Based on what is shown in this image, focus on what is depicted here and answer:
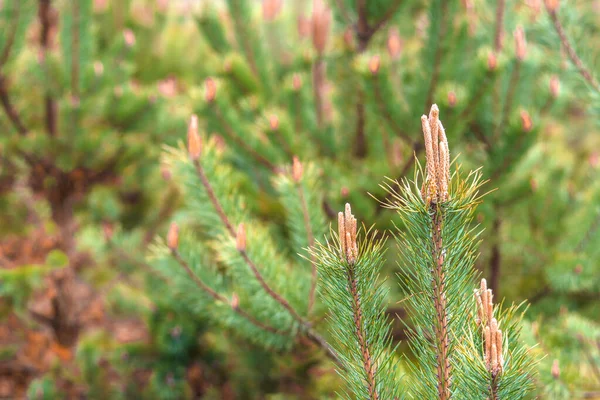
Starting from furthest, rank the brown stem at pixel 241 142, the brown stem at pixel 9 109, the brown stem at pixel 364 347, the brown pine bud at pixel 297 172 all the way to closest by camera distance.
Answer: the brown stem at pixel 9 109 < the brown stem at pixel 241 142 < the brown pine bud at pixel 297 172 < the brown stem at pixel 364 347

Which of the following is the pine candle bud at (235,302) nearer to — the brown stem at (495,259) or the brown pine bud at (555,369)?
the brown pine bud at (555,369)

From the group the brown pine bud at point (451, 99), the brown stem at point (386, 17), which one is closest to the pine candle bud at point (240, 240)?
the brown pine bud at point (451, 99)

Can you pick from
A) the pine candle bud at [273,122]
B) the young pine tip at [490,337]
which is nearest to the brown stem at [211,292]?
the pine candle bud at [273,122]

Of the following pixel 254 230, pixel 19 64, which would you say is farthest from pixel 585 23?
pixel 19 64

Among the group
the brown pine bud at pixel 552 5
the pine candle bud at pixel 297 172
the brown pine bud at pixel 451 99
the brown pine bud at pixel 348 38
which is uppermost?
the brown pine bud at pixel 348 38

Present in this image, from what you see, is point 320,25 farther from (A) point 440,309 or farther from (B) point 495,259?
(A) point 440,309

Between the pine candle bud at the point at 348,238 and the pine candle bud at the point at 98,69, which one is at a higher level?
the pine candle bud at the point at 98,69

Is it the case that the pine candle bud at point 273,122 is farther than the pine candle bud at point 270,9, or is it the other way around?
the pine candle bud at point 270,9

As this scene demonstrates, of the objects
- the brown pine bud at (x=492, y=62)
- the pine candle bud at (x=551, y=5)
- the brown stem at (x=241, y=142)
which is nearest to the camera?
the pine candle bud at (x=551, y=5)

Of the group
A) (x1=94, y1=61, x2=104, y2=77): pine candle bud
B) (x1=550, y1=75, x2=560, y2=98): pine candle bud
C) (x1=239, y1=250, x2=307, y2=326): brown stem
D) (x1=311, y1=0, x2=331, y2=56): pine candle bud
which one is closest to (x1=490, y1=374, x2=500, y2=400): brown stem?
(x1=239, y1=250, x2=307, y2=326): brown stem
